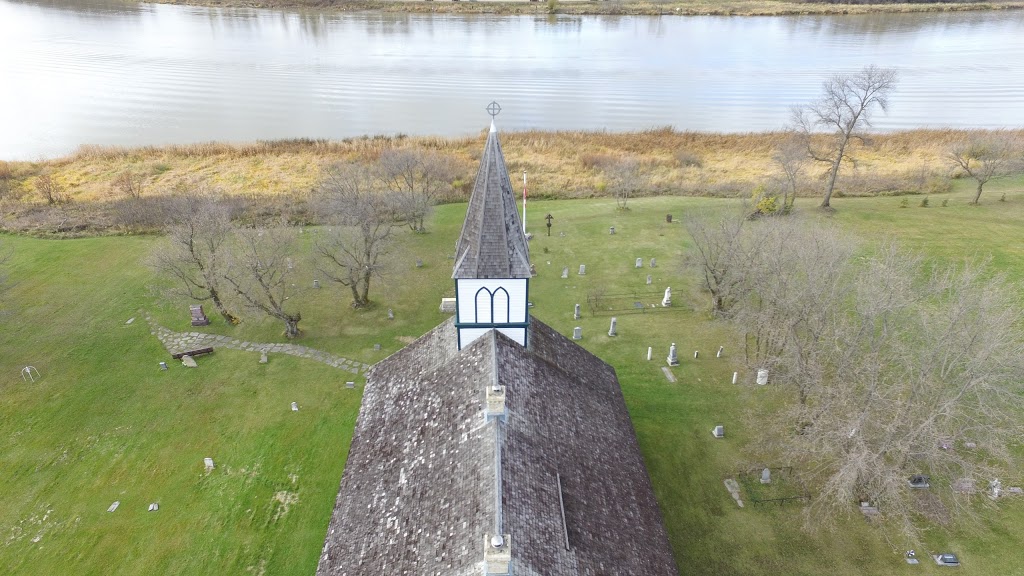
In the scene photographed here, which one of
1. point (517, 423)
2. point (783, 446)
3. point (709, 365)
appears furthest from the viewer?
point (709, 365)

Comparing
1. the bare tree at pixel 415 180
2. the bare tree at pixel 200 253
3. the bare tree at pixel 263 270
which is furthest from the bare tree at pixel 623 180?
the bare tree at pixel 200 253

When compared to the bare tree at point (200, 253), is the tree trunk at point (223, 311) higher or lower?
lower

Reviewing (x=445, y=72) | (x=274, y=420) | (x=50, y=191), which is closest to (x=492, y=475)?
(x=274, y=420)

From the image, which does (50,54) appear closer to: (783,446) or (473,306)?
(473,306)

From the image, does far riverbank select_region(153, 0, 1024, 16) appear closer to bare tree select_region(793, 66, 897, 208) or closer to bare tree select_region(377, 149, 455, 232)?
bare tree select_region(793, 66, 897, 208)

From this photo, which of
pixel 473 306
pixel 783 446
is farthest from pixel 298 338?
pixel 783 446

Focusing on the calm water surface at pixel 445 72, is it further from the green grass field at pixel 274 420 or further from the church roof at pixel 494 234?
the church roof at pixel 494 234
